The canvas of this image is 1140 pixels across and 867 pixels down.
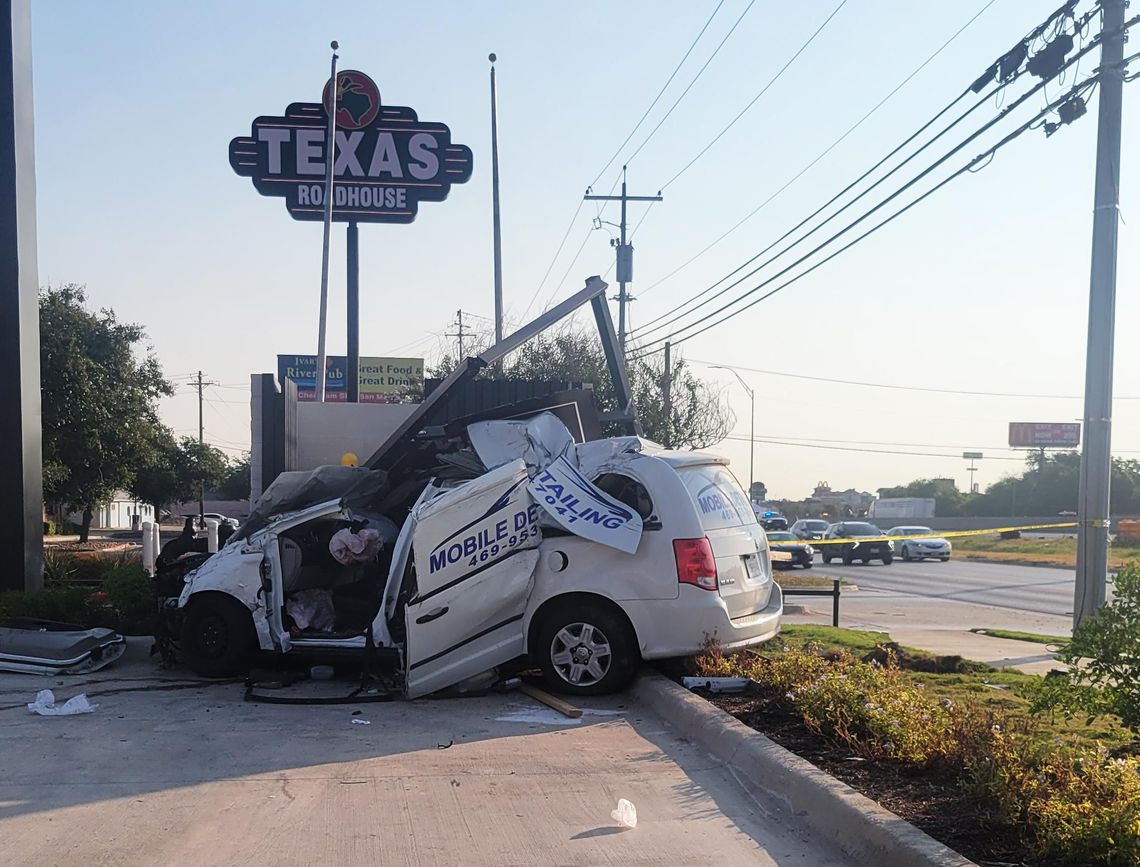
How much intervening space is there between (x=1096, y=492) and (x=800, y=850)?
877 centimetres

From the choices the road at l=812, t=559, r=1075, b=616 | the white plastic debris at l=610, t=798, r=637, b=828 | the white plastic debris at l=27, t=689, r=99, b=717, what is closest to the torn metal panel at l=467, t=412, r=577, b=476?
the white plastic debris at l=27, t=689, r=99, b=717

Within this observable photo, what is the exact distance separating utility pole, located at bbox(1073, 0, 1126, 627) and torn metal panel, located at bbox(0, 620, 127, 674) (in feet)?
31.8

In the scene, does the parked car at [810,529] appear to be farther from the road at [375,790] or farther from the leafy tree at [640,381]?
the road at [375,790]

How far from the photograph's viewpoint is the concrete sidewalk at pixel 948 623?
40.6ft

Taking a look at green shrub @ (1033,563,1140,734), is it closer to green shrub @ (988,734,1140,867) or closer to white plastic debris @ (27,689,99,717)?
green shrub @ (988,734,1140,867)

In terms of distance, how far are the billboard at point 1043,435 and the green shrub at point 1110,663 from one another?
95.7m

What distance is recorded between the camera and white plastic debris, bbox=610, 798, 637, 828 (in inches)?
204

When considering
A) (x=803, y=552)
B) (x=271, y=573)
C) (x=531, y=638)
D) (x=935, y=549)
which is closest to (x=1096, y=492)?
(x=531, y=638)

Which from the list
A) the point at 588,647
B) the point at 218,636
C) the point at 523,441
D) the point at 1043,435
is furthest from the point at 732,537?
the point at 1043,435

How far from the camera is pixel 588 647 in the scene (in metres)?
8.17

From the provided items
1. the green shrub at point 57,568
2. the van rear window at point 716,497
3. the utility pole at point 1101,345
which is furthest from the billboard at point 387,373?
the van rear window at point 716,497

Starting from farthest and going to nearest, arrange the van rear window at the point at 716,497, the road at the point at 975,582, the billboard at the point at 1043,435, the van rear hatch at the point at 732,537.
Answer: the billboard at the point at 1043,435 < the road at the point at 975,582 < the van rear window at the point at 716,497 < the van rear hatch at the point at 732,537

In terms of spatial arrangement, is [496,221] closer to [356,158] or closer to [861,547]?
[356,158]

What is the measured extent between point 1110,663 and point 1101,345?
771cm
